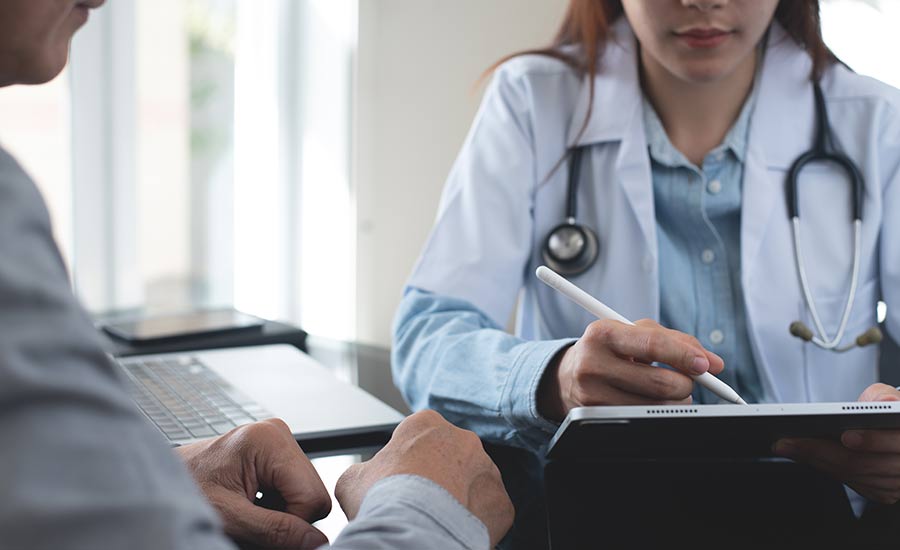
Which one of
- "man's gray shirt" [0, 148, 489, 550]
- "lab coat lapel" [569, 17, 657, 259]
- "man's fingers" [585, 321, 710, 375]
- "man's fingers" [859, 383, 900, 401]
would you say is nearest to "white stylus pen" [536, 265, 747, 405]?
"man's fingers" [585, 321, 710, 375]

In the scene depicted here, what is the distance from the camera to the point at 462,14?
1.81 m

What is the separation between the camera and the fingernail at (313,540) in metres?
0.62

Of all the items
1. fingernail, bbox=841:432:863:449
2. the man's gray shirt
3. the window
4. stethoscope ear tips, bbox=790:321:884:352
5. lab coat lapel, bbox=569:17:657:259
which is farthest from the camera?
the window

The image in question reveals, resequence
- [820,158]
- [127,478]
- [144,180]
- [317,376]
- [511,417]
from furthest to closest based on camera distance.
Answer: [144,180] < [820,158] < [317,376] < [511,417] < [127,478]

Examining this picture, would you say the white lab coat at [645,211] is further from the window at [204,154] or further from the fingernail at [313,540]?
the window at [204,154]

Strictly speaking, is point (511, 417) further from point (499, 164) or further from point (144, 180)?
point (144, 180)

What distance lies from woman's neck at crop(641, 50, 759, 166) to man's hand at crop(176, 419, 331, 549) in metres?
0.75

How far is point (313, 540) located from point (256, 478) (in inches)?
2.9

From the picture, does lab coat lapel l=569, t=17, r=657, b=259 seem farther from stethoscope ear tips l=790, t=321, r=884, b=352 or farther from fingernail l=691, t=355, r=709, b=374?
fingernail l=691, t=355, r=709, b=374

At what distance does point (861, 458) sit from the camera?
2.47ft

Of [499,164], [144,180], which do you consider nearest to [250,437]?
[499,164]

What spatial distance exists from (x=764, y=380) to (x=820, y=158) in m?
0.29

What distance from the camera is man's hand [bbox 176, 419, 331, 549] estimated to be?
627 mm

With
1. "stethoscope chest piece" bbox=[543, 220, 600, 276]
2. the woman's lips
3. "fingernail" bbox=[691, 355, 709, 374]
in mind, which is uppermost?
the woman's lips
